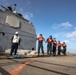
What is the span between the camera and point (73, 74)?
3996mm

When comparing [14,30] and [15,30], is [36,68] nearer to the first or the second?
[14,30]

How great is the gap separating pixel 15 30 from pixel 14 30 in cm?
17

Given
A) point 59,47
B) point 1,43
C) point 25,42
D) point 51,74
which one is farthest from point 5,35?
point 51,74

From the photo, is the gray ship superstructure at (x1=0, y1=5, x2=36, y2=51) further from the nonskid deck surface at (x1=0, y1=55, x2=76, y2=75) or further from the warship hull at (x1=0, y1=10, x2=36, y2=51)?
the nonskid deck surface at (x1=0, y1=55, x2=76, y2=75)

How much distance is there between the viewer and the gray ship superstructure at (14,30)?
17.9 metres

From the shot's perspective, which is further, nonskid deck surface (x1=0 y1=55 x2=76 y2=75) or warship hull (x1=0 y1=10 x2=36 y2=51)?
warship hull (x1=0 y1=10 x2=36 y2=51)

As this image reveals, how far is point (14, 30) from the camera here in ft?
63.9

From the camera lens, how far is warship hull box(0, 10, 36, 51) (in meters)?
17.9

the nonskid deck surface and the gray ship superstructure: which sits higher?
the gray ship superstructure

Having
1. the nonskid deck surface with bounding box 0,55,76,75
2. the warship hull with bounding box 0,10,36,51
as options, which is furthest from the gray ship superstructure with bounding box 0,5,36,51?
the nonskid deck surface with bounding box 0,55,76,75

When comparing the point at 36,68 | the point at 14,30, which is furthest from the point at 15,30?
the point at 36,68

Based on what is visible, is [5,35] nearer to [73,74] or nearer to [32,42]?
[32,42]

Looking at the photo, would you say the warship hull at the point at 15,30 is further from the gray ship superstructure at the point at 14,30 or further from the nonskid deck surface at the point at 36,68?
the nonskid deck surface at the point at 36,68

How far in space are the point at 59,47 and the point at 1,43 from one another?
7.28 meters
